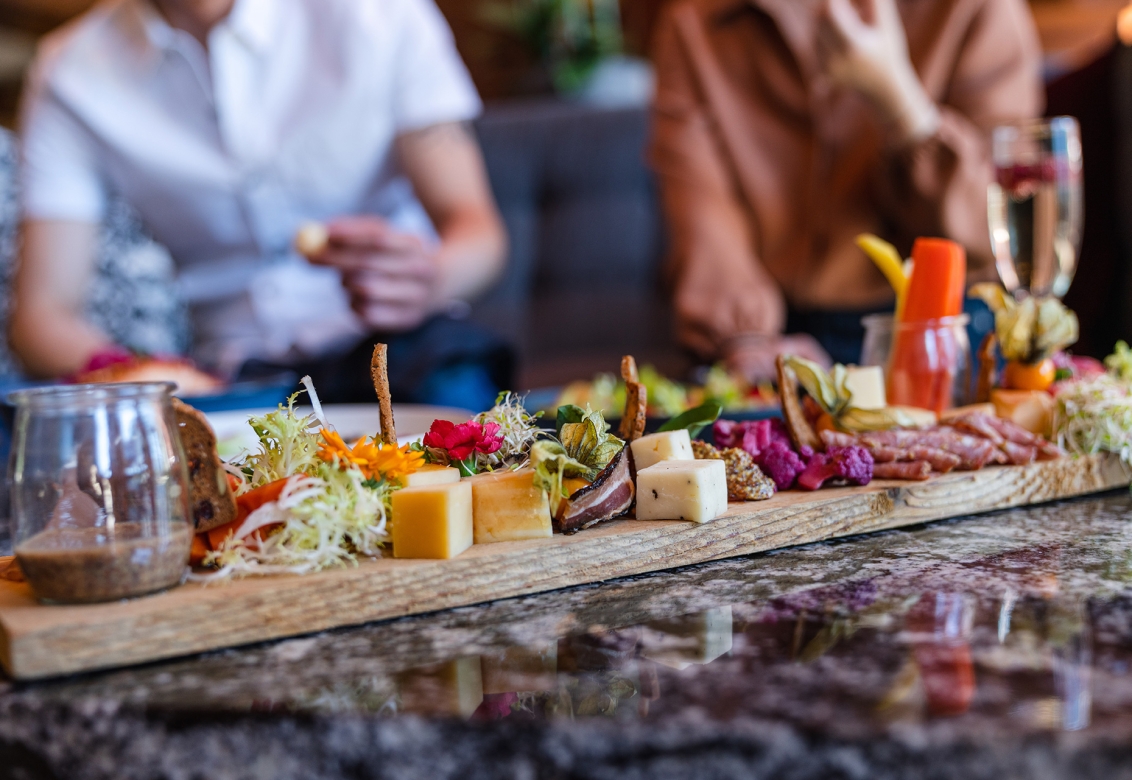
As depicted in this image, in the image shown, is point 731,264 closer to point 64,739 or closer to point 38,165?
point 38,165

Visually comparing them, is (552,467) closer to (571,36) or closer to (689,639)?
(689,639)

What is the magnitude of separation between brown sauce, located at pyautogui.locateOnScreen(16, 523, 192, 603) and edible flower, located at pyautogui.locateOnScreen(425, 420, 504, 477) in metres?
0.25

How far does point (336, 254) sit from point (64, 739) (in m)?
1.31

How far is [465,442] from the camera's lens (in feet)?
2.64

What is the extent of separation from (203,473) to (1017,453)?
28.7 inches

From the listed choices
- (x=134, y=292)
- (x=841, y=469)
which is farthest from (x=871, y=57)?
(x=134, y=292)

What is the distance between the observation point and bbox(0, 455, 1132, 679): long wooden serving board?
580mm

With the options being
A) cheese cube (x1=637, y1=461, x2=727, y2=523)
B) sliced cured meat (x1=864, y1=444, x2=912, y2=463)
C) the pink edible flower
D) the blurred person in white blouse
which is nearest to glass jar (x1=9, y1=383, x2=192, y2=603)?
the pink edible flower

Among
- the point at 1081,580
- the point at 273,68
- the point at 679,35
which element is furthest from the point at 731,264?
the point at 1081,580

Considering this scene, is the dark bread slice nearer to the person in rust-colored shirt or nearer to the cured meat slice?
the cured meat slice

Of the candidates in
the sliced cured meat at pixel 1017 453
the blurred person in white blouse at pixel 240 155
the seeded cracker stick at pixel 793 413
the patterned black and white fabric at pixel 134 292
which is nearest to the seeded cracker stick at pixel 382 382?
the seeded cracker stick at pixel 793 413

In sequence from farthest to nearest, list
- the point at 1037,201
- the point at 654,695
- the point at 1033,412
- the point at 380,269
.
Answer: the point at 380,269, the point at 1037,201, the point at 1033,412, the point at 654,695

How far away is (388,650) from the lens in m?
0.60

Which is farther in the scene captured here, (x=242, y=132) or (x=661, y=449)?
(x=242, y=132)
